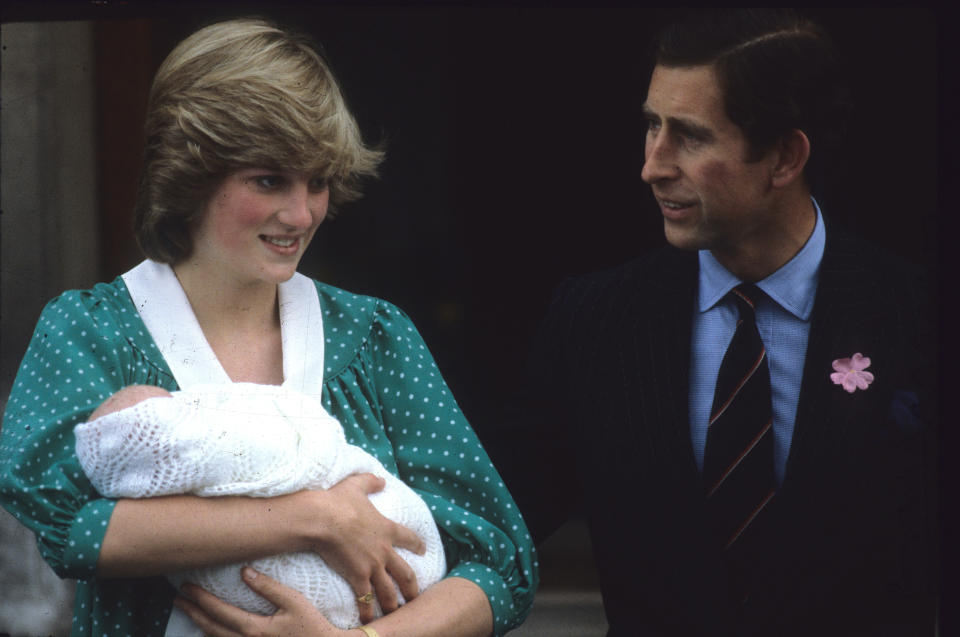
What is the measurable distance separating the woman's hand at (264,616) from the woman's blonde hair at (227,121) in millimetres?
725

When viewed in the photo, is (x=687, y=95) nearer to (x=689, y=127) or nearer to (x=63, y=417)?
(x=689, y=127)

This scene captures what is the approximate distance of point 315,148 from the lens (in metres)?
2.50

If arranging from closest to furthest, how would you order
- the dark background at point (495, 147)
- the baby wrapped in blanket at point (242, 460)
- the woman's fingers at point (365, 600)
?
the baby wrapped in blanket at point (242, 460), the woman's fingers at point (365, 600), the dark background at point (495, 147)

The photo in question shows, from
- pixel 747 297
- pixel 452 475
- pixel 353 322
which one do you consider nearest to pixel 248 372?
pixel 353 322

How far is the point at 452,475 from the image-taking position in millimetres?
2592

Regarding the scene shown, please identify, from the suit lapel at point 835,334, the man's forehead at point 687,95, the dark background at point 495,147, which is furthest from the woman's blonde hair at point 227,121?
the suit lapel at point 835,334

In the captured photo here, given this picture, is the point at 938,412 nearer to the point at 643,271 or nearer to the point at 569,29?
the point at 643,271

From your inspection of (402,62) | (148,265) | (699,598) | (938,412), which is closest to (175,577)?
(148,265)

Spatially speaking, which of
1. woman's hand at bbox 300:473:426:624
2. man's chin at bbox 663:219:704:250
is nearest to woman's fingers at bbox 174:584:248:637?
woman's hand at bbox 300:473:426:624

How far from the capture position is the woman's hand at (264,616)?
2.30 m

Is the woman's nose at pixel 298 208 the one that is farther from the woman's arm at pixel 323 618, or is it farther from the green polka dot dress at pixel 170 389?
the woman's arm at pixel 323 618

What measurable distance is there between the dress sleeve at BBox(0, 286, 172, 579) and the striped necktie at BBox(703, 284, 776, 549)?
119 centimetres

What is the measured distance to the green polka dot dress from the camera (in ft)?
7.57

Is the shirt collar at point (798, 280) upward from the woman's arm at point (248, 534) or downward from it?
upward
